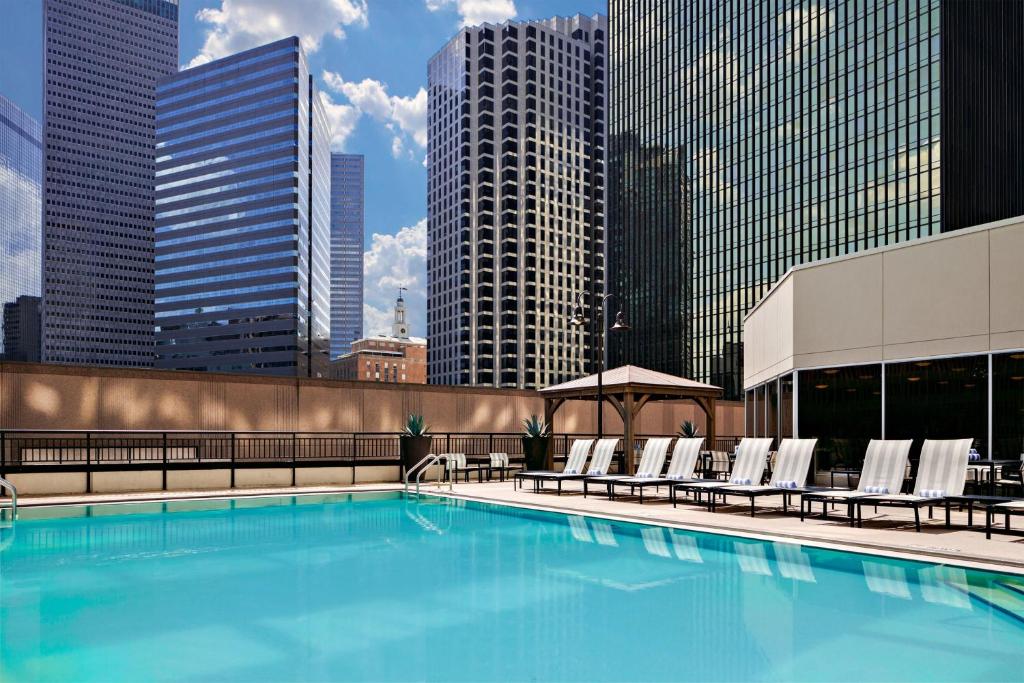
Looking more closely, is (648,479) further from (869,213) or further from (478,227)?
(478,227)

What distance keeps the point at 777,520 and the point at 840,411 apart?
5.16 meters

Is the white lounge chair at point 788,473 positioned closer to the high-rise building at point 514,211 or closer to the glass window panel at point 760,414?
the glass window panel at point 760,414

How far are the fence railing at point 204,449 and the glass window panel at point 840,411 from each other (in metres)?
4.93

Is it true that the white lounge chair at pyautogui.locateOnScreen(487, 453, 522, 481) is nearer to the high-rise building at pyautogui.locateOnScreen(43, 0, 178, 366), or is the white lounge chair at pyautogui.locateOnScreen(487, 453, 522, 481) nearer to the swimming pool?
the swimming pool

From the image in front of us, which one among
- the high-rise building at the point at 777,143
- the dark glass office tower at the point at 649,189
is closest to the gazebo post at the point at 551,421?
the high-rise building at the point at 777,143

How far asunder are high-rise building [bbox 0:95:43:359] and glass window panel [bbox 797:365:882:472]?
146m

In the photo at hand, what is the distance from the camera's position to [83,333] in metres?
138

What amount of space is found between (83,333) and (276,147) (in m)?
47.4

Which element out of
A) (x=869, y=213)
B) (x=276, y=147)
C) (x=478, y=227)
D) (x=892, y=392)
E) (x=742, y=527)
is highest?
(x=276, y=147)

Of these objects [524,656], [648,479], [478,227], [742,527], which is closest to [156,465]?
[648,479]

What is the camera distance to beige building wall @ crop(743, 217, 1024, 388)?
45.5ft

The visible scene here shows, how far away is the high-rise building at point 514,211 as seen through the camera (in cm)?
12912

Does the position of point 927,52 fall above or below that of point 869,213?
above

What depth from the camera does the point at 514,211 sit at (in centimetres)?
13012
